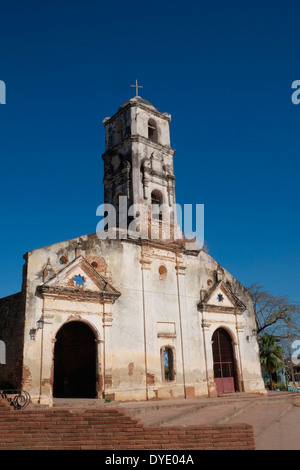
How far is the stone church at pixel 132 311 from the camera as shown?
15750 millimetres

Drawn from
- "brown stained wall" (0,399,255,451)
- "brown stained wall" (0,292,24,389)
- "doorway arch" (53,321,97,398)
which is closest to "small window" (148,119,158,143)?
"doorway arch" (53,321,97,398)

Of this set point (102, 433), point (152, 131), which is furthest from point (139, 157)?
point (102, 433)

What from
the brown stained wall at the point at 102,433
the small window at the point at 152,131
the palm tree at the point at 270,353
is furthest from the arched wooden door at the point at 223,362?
the brown stained wall at the point at 102,433

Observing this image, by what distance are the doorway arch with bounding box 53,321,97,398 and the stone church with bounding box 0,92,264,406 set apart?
0.17 ft

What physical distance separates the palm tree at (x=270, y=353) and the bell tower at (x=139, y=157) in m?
12.7

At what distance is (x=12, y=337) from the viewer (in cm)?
1611

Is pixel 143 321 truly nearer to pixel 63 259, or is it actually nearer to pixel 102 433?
pixel 63 259

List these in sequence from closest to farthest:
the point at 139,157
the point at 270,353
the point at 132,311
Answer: the point at 132,311, the point at 139,157, the point at 270,353

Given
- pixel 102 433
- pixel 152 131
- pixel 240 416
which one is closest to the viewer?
pixel 102 433

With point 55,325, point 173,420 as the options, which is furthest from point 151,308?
point 173,420

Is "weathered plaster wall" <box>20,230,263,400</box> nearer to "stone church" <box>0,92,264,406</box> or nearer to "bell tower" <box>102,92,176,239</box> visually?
"stone church" <box>0,92,264,406</box>

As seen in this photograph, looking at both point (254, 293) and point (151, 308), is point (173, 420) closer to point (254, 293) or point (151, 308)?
point (151, 308)

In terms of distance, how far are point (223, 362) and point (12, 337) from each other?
37.0 feet

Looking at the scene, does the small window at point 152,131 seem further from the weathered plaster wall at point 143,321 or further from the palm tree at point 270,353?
the palm tree at point 270,353
